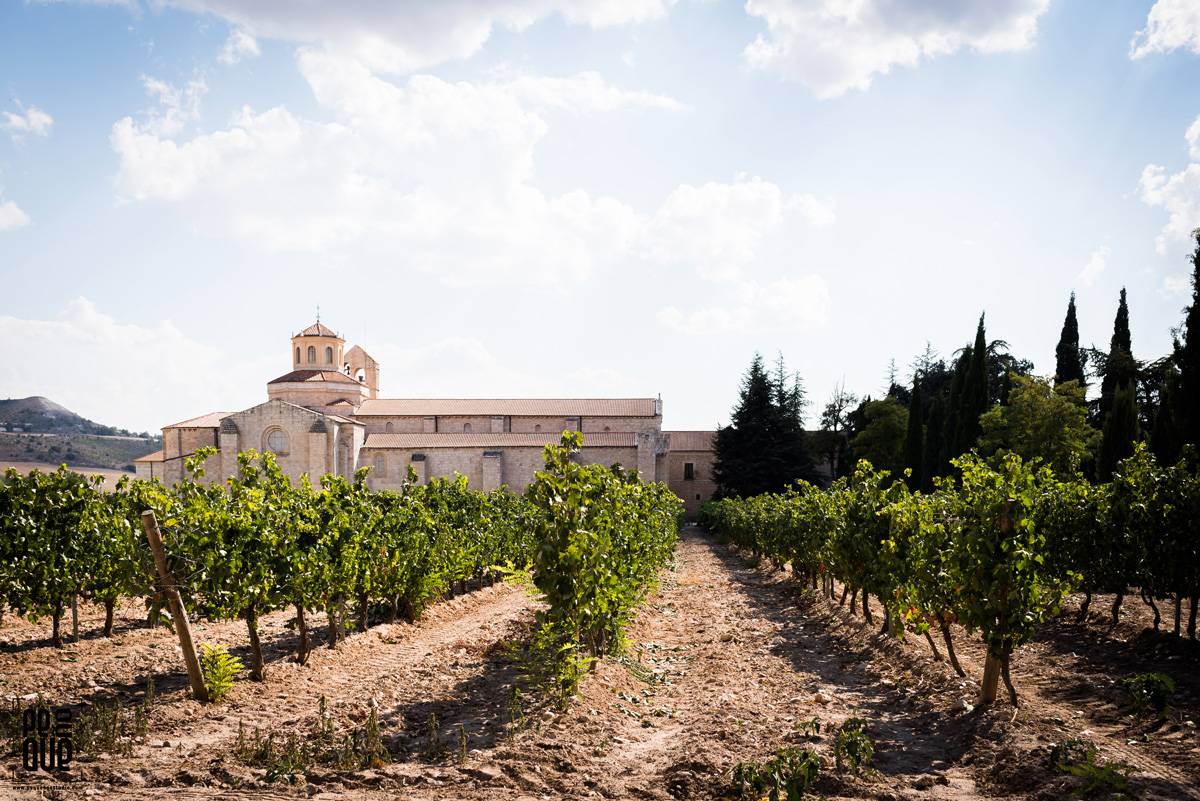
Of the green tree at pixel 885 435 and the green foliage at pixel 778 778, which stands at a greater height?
the green tree at pixel 885 435

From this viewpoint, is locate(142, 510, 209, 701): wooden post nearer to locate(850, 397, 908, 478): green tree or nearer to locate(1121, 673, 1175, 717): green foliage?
locate(1121, 673, 1175, 717): green foliage

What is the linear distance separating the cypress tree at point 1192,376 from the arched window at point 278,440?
3789cm

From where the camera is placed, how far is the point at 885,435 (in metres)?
48.1

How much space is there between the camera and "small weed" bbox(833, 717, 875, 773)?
5.82 metres

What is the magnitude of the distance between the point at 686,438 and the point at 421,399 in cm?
1879

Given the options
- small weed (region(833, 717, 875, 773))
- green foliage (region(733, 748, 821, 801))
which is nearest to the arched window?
small weed (region(833, 717, 875, 773))

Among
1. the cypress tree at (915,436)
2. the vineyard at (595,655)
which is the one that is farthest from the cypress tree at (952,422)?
the vineyard at (595,655)

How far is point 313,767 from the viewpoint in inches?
229

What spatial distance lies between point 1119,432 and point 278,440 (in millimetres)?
37531

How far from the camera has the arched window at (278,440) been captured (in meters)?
40.3

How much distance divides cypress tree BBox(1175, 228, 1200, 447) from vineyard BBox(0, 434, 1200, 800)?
7.15 meters

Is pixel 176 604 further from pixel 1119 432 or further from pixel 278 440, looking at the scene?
pixel 278 440

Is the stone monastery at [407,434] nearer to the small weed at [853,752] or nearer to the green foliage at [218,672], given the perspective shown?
the green foliage at [218,672]

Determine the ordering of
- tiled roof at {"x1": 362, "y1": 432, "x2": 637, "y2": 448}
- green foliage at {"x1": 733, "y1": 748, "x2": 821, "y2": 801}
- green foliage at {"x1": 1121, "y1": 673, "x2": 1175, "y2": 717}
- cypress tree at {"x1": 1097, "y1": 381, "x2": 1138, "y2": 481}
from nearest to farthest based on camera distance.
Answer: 1. green foliage at {"x1": 733, "y1": 748, "x2": 821, "y2": 801}
2. green foliage at {"x1": 1121, "y1": 673, "x2": 1175, "y2": 717}
3. cypress tree at {"x1": 1097, "y1": 381, "x2": 1138, "y2": 481}
4. tiled roof at {"x1": 362, "y1": 432, "x2": 637, "y2": 448}
